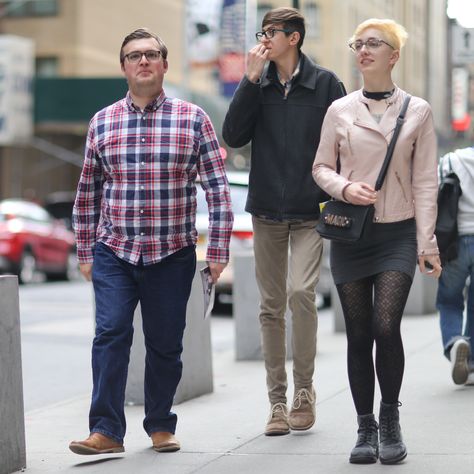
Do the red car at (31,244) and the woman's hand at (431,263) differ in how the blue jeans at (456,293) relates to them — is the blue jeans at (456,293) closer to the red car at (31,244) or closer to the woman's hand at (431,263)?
the woman's hand at (431,263)

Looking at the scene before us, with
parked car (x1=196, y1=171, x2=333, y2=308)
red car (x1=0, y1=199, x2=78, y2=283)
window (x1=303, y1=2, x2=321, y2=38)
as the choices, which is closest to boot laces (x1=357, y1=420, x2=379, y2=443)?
parked car (x1=196, y1=171, x2=333, y2=308)

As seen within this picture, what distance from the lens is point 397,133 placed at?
572 cm

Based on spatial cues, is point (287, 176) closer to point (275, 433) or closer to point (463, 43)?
point (275, 433)

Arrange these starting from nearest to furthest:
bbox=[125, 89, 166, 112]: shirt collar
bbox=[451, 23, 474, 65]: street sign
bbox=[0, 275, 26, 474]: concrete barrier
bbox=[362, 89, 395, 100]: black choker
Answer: bbox=[0, 275, 26, 474]: concrete barrier → bbox=[362, 89, 395, 100]: black choker → bbox=[125, 89, 166, 112]: shirt collar → bbox=[451, 23, 474, 65]: street sign

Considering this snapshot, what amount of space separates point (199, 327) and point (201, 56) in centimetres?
2810

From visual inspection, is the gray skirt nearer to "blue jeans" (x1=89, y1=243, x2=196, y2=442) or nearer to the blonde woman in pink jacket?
the blonde woman in pink jacket

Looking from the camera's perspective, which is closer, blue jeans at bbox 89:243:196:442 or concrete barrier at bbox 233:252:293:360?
blue jeans at bbox 89:243:196:442

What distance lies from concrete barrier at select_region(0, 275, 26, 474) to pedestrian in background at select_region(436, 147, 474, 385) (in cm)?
326

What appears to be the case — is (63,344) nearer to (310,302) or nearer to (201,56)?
(310,302)

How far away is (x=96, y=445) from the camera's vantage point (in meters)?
5.91

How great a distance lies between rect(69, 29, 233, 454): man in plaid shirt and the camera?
19.7 feet

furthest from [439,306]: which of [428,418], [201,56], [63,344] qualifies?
[201,56]

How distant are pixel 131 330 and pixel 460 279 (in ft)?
9.75

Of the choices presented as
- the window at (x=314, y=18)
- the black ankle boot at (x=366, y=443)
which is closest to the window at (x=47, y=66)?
the window at (x=314, y=18)
